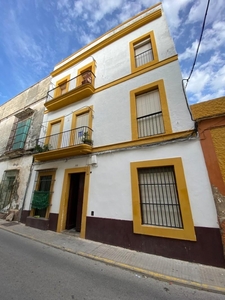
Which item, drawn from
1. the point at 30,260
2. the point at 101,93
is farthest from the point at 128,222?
the point at 101,93

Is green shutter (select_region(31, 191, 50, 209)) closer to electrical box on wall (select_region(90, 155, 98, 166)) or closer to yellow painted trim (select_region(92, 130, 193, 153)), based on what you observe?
electrical box on wall (select_region(90, 155, 98, 166))

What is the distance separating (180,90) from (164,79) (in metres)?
0.88

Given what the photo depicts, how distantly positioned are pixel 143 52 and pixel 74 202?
814 cm

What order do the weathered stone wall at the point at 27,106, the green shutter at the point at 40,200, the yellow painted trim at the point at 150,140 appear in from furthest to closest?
1. the weathered stone wall at the point at 27,106
2. the green shutter at the point at 40,200
3. the yellow painted trim at the point at 150,140

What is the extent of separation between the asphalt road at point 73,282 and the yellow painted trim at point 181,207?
1.19 m

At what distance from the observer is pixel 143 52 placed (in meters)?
6.71

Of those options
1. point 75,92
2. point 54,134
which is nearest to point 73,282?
point 54,134

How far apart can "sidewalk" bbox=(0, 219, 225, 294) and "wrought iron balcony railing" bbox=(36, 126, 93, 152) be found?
151 inches

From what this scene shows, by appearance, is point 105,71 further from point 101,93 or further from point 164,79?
point 164,79

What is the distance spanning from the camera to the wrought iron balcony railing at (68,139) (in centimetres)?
651

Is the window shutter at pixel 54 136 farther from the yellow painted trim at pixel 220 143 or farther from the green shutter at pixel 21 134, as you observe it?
the yellow painted trim at pixel 220 143

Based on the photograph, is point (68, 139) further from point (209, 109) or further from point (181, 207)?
point (209, 109)

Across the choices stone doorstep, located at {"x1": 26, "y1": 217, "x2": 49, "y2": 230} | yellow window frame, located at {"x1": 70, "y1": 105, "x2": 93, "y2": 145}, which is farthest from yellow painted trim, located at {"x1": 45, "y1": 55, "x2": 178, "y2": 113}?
stone doorstep, located at {"x1": 26, "y1": 217, "x2": 49, "y2": 230}

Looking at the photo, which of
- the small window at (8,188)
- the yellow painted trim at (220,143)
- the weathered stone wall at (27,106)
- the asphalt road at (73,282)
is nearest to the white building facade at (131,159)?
the yellow painted trim at (220,143)
